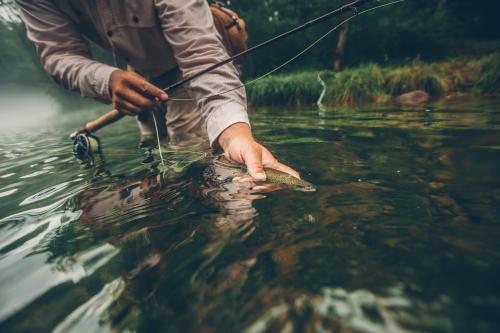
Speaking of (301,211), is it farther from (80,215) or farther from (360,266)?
(80,215)

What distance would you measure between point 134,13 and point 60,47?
Result: 2.48ft

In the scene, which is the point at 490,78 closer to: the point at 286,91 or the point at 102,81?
the point at 286,91

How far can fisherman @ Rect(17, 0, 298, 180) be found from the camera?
1.68m

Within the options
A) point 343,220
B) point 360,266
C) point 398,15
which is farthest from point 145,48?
point 398,15

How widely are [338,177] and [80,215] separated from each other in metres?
1.30

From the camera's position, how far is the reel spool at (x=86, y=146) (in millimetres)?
3080

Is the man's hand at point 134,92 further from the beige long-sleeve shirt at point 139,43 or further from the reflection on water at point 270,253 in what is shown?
the reflection on water at point 270,253

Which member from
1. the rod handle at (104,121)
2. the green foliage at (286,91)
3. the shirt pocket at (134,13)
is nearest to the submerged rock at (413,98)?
the green foliage at (286,91)

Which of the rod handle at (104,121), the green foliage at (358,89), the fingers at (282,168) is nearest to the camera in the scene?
the fingers at (282,168)

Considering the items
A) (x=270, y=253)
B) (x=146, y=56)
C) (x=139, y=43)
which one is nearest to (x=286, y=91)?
(x=146, y=56)

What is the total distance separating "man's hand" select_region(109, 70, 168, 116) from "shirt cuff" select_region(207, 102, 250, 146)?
0.34 m

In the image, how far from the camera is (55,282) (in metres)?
0.83

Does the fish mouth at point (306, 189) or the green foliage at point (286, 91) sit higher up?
the green foliage at point (286, 91)

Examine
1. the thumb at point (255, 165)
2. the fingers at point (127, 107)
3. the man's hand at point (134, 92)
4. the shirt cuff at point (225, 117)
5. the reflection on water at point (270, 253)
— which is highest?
the man's hand at point (134, 92)
